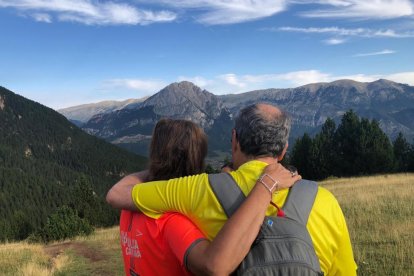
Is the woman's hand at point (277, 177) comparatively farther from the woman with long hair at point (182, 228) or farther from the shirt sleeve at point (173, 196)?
the shirt sleeve at point (173, 196)

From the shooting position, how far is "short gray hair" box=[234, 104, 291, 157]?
2512mm

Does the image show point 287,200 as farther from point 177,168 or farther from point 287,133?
point 177,168

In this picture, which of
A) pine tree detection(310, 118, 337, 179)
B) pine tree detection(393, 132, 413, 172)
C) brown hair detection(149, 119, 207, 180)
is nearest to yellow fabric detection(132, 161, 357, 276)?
brown hair detection(149, 119, 207, 180)

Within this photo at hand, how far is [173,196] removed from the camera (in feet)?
7.97

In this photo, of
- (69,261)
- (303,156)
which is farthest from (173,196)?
(303,156)

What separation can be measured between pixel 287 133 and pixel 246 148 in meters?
0.30

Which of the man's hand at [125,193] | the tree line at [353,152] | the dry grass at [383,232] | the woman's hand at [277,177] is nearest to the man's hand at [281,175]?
the woman's hand at [277,177]

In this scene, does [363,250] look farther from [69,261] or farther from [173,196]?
[69,261]

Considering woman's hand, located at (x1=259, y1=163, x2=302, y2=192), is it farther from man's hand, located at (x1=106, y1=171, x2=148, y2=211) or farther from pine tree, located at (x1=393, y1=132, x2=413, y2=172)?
pine tree, located at (x1=393, y1=132, x2=413, y2=172)

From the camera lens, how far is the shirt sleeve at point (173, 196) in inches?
93.8

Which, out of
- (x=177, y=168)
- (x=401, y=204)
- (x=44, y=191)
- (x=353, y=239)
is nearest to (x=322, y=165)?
(x=401, y=204)

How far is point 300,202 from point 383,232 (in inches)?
320

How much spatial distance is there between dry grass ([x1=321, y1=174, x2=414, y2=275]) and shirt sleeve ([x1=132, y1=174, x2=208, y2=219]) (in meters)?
5.41

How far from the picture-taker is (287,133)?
2.65 metres
